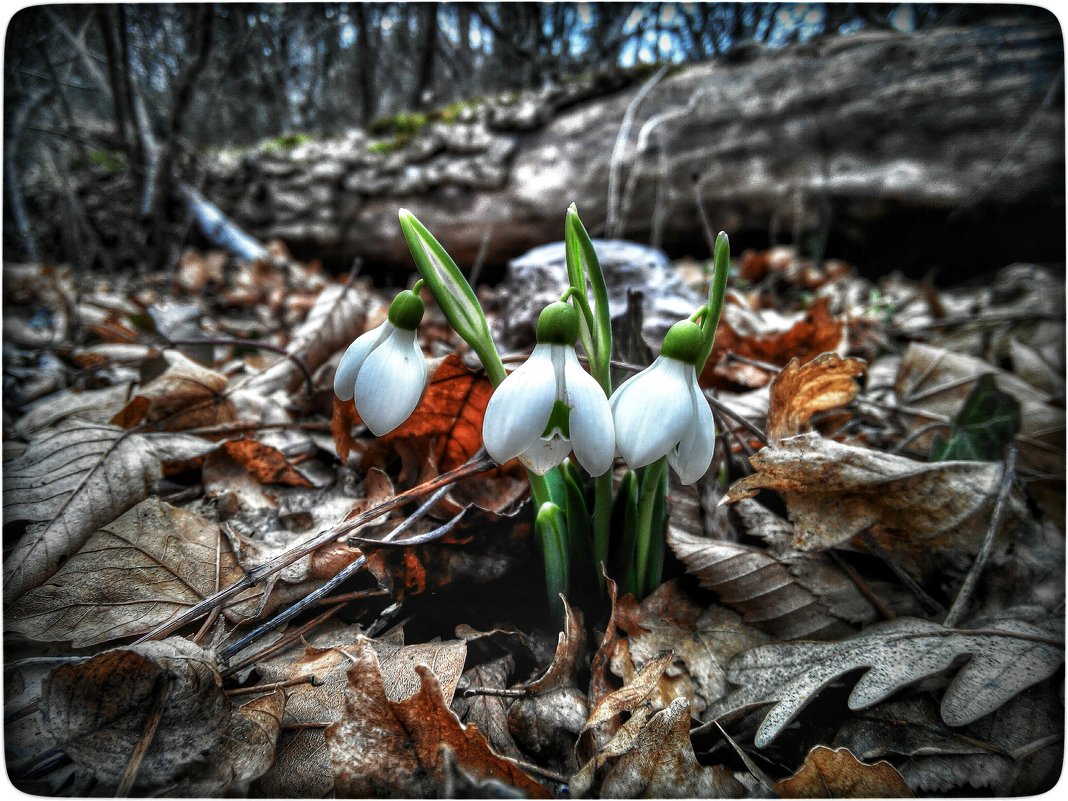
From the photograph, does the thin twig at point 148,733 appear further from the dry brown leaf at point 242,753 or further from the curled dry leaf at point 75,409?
the curled dry leaf at point 75,409

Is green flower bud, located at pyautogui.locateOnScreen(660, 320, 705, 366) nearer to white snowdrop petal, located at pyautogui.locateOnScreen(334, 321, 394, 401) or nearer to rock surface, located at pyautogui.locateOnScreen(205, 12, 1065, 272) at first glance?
white snowdrop petal, located at pyautogui.locateOnScreen(334, 321, 394, 401)

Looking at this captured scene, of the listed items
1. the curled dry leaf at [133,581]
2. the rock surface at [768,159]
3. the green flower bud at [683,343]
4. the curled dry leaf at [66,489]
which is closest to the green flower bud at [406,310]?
the green flower bud at [683,343]

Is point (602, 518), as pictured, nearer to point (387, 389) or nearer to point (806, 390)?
point (387, 389)

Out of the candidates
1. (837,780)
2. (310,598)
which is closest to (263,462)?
(310,598)

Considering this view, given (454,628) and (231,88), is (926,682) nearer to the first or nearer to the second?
(454,628)

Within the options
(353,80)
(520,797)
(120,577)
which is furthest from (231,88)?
(520,797)
